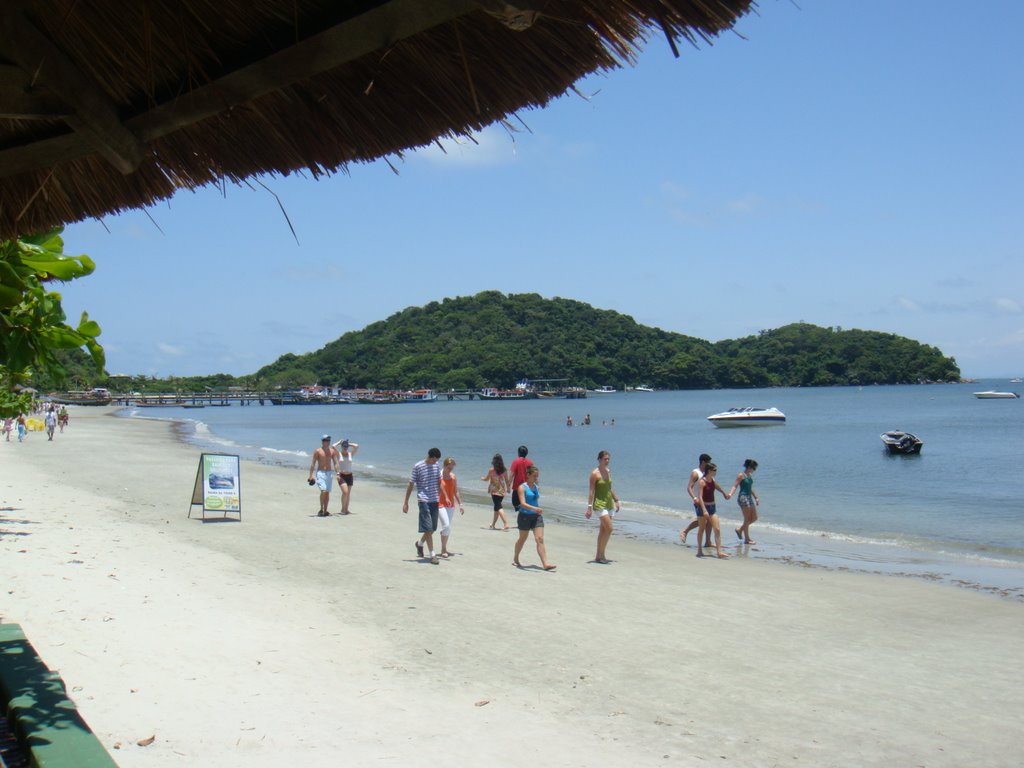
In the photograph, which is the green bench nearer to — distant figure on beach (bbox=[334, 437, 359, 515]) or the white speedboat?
distant figure on beach (bbox=[334, 437, 359, 515])

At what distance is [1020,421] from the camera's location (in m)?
71.8

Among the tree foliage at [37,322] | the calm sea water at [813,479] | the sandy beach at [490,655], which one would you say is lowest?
the calm sea water at [813,479]

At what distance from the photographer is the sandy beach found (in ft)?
17.8

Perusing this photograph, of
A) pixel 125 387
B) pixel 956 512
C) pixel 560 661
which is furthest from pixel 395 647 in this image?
pixel 125 387

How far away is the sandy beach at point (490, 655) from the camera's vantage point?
17.8 feet

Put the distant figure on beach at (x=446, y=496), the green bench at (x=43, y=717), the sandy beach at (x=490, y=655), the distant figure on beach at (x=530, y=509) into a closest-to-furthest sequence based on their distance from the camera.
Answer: the green bench at (x=43, y=717), the sandy beach at (x=490, y=655), the distant figure on beach at (x=530, y=509), the distant figure on beach at (x=446, y=496)

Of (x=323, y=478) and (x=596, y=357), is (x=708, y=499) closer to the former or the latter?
(x=323, y=478)

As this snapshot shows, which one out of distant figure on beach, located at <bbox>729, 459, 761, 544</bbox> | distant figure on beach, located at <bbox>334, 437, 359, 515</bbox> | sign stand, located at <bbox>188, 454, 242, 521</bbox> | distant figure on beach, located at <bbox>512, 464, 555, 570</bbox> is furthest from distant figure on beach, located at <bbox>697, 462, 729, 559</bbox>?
sign stand, located at <bbox>188, 454, 242, 521</bbox>

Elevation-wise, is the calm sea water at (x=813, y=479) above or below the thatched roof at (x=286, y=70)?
below

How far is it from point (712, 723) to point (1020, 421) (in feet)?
253

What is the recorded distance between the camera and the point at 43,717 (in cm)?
351

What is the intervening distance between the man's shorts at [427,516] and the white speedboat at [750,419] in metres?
59.6

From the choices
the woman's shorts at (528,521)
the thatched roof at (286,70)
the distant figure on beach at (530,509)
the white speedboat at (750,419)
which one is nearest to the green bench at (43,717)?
the thatched roof at (286,70)

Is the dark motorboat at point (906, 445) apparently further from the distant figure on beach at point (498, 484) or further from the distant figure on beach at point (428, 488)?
the distant figure on beach at point (428, 488)
